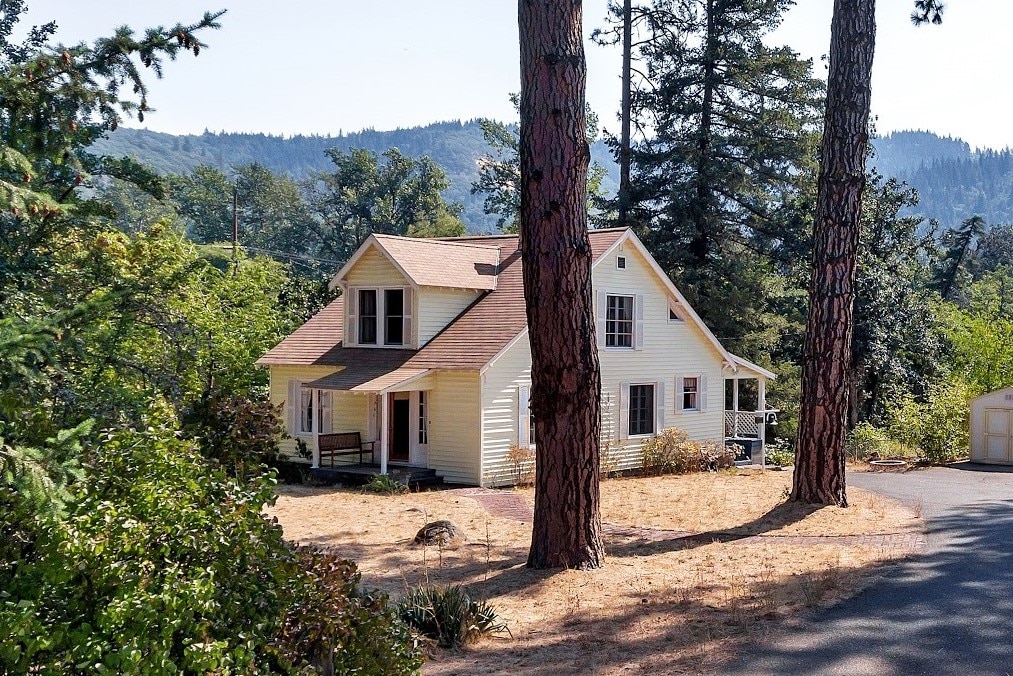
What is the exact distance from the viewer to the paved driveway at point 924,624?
24.7 feet

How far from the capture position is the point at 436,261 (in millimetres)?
24297

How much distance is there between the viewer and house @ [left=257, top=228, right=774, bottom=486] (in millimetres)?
21891

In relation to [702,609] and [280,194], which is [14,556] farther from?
[280,194]

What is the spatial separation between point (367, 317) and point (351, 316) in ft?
1.29

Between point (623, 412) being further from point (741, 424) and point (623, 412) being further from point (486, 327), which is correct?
point (741, 424)

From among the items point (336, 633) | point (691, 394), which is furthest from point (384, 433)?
point (336, 633)

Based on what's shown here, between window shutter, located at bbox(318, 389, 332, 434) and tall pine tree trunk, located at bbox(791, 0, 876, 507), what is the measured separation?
12.7 metres

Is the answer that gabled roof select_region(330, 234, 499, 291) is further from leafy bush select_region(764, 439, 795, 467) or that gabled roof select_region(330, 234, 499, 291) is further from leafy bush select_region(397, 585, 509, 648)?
leafy bush select_region(397, 585, 509, 648)

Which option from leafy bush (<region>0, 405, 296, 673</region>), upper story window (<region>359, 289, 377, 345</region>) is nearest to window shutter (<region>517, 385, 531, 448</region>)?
upper story window (<region>359, 289, 377, 345</region>)

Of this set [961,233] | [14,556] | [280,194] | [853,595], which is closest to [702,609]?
[853,595]

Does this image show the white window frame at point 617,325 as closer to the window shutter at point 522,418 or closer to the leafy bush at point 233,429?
the window shutter at point 522,418

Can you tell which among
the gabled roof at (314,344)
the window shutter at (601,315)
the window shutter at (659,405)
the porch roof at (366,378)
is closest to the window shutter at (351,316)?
the gabled roof at (314,344)

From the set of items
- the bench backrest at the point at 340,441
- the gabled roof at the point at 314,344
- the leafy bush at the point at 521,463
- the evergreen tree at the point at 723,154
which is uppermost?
the evergreen tree at the point at 723,154

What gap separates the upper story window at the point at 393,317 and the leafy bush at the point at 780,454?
1122 cm
